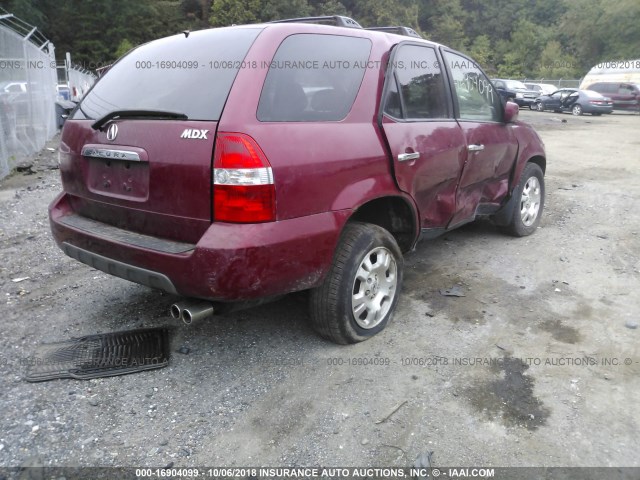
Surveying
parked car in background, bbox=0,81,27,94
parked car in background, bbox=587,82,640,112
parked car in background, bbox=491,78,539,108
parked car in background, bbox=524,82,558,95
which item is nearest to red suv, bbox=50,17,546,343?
parked car in background, bbox=0,81,27,94

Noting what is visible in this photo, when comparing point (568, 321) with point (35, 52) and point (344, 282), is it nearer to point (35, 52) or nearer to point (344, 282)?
point (344, 282)

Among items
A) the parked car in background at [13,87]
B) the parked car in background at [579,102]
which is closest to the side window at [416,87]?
the parked car in background at [13,87]

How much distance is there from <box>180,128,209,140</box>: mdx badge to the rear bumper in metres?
0.44

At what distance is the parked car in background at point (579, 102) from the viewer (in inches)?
939

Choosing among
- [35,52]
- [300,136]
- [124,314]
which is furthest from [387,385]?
[35,52]

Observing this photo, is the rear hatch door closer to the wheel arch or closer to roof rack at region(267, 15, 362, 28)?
roof rack at region(267, 15, 362, 28)

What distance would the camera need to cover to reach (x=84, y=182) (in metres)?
3.03

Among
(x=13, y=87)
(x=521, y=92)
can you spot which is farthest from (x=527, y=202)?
(x=521, y=92)

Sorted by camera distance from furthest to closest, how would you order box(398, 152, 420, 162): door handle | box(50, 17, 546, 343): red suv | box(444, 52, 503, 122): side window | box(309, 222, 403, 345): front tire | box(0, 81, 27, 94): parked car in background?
box(0, 81, 27, 94): parked car in background < box(444, 52, 503, 122): side window < box(398, 152, 420, 162): door handle < box(309, 222, 403, 345): front tire < box(50, 17, 546, 343): red suv

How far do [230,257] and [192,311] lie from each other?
38 cm

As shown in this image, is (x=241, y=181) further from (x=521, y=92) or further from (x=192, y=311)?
(x=521, y=92)

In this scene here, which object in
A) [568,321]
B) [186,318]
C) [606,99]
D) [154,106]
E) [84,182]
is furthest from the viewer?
[606,99]

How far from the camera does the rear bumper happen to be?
7.93 ft

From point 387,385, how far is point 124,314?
1960mm
